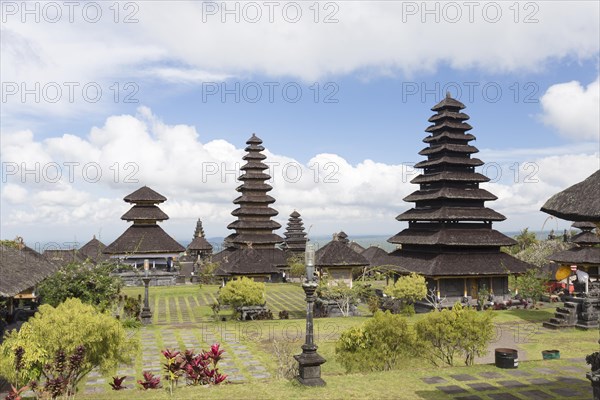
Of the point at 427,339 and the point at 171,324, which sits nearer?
the point at 427,339

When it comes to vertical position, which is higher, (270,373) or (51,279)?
(51,279)

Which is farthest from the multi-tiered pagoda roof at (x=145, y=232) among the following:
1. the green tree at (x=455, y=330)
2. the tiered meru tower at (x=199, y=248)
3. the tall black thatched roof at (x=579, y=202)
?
the tall black thatched roof at (x=579, y=202)

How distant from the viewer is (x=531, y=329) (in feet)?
87.7

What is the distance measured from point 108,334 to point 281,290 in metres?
36.1

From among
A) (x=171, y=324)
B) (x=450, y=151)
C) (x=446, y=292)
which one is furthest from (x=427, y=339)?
(x=450, y=151)

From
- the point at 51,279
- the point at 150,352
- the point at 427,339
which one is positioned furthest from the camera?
the point at 51,279

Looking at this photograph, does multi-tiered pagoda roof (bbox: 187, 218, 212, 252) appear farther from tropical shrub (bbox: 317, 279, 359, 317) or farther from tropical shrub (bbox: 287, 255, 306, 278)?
tropical shrub (bbox: 317, 279, 359, 317)

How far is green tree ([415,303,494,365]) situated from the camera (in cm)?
1634

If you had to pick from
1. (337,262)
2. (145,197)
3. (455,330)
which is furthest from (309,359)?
(145,197)

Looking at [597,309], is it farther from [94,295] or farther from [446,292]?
[94,295]

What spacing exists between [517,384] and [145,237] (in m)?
47.4

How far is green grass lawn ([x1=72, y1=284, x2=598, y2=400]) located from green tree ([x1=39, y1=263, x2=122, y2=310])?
9.03 feet

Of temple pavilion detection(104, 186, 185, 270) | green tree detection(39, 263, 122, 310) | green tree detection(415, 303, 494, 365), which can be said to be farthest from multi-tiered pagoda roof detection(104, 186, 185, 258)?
green tree detection(415, 303, 494, 365)

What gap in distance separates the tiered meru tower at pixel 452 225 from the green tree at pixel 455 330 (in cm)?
1775
